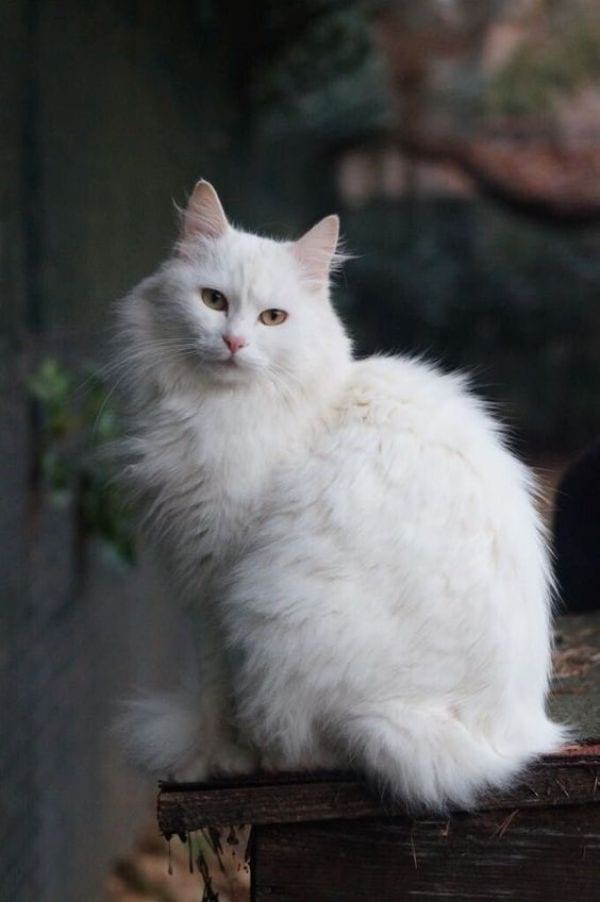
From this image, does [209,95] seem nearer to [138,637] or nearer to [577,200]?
[577,200]

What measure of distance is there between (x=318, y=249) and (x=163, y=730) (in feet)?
3.00

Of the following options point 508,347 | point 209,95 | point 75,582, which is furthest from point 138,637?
point 508,347

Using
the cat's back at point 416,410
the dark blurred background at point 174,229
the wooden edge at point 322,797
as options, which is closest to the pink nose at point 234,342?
the cat's back at point 416,410

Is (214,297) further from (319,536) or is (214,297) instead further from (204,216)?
(319,536)

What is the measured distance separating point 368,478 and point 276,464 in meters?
0.18

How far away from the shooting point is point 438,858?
2.18 meters

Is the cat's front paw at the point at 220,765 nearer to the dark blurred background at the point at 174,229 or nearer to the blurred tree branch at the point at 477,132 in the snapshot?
the dark blurred background at the point at 174,229

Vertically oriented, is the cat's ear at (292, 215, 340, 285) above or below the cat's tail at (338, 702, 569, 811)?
above

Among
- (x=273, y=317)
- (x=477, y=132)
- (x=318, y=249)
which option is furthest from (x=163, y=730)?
(x=477, y=132)

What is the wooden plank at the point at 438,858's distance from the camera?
216cm

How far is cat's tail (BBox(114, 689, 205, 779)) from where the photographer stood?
229cm

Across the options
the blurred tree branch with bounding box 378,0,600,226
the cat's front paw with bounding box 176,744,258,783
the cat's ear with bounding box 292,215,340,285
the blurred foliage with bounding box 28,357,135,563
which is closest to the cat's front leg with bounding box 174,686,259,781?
the cat's front paw with bounding box 176,744,258,783

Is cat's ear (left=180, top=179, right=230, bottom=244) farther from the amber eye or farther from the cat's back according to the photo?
the cat's back

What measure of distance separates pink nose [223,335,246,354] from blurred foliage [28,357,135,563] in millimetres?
1497
